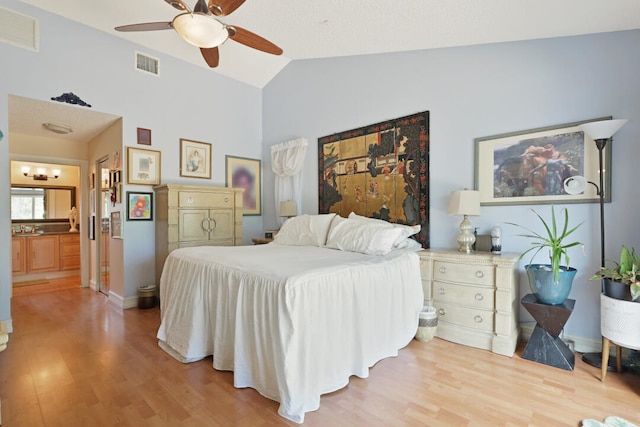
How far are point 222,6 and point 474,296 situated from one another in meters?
2.90

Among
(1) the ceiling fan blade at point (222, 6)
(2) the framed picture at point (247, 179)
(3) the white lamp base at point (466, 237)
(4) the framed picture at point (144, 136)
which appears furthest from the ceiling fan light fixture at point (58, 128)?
(3) the white lamp base at point (466, 237)

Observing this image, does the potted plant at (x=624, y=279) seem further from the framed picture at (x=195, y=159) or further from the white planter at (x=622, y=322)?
the framed picture at (x=195, y=159)

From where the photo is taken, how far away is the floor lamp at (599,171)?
6.84 feet

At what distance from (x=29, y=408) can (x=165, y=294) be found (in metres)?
1.08

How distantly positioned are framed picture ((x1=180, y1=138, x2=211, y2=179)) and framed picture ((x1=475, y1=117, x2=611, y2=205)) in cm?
350

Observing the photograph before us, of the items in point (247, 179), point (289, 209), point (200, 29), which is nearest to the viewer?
point (200, 29)

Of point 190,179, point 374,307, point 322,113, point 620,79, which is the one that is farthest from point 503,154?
point 190,179

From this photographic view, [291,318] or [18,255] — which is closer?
[291,318]

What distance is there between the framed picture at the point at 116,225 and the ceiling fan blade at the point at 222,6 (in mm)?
2899

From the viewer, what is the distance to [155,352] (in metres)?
2.48

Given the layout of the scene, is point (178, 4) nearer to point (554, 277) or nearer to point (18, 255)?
point (554, 277)

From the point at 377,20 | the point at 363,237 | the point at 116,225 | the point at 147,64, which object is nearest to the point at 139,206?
the point at 116,225

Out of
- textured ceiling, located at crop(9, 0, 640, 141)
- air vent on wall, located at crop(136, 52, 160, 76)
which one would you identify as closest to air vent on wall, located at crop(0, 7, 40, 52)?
textured ceiling, located at crop(9, 0, 640, 141)

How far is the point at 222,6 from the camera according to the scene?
2.08m
